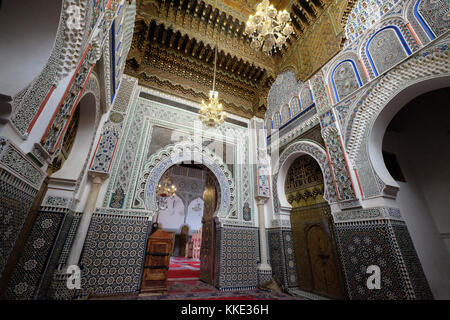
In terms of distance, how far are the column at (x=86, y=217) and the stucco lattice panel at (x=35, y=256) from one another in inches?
20.0

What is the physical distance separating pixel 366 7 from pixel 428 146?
2.39 m

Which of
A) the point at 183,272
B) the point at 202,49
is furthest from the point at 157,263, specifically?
the point at 202,49

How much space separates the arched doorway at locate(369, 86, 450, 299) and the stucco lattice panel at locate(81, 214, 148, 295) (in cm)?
340

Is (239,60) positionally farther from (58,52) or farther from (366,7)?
(58,52)

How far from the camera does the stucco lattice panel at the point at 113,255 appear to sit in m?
2.54

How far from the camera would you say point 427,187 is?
290 centimetres

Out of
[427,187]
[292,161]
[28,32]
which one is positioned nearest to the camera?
[28,32]

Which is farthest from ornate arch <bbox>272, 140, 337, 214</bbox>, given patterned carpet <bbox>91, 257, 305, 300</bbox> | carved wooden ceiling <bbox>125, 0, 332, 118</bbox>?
carved wooden ceiling <bbox>125, 0, 332, 118</bbox>

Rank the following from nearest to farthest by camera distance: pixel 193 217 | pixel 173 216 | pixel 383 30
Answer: pixel 383 30 → pixel 173 216 → pixel 193 217

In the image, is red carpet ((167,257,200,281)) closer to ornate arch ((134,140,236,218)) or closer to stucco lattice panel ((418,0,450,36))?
ornate arch ((134,140,236,218))

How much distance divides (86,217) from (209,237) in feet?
7.17

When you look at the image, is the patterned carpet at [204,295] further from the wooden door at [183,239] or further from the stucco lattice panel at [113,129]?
the wooden door at [183,239]

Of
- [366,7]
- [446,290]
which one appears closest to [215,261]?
[446,290]

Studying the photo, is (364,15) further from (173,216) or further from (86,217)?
(173,216)
